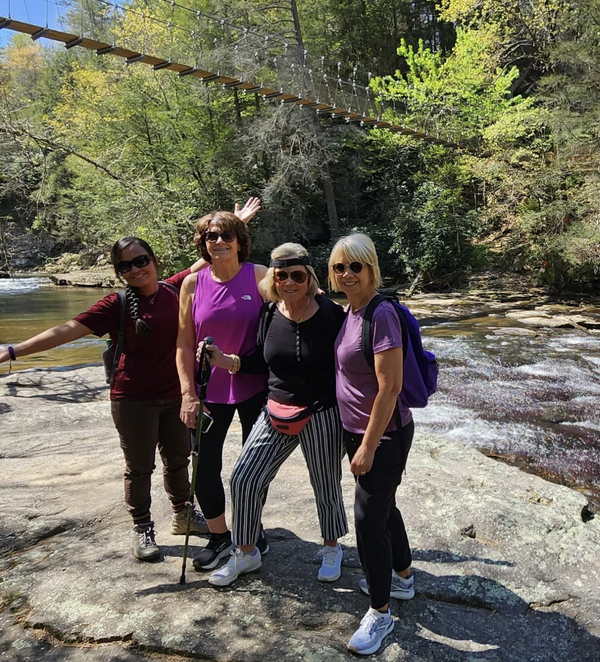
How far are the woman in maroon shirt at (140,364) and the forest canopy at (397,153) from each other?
1057 cm

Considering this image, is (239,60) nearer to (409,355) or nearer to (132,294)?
(132,294)

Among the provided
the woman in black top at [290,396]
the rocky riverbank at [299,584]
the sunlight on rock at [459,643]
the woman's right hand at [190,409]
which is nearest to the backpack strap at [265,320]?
the woman in black top at [290,396]

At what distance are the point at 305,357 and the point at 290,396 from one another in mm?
177

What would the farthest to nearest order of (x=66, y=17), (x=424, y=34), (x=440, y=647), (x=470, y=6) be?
(x=424, y=34) → (x=470, y=6) → (x=66, y=17) → (x=440, y=647)

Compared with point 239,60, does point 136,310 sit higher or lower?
lower

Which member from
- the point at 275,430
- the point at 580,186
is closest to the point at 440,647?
the point at 275,430

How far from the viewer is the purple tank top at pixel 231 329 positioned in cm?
238

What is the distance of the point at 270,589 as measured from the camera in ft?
7.53

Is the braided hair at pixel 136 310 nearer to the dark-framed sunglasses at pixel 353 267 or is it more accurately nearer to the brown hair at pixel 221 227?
the brown hair at pixel 221 227

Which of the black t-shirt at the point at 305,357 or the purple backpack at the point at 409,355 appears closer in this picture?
the purple backpack at the point at 409,355

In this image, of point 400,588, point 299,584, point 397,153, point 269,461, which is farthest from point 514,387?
point 397,153

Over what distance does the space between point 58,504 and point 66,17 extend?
9.15m

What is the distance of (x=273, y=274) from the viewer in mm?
2234

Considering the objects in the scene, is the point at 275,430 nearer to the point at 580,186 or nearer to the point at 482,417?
the point at 482,417
